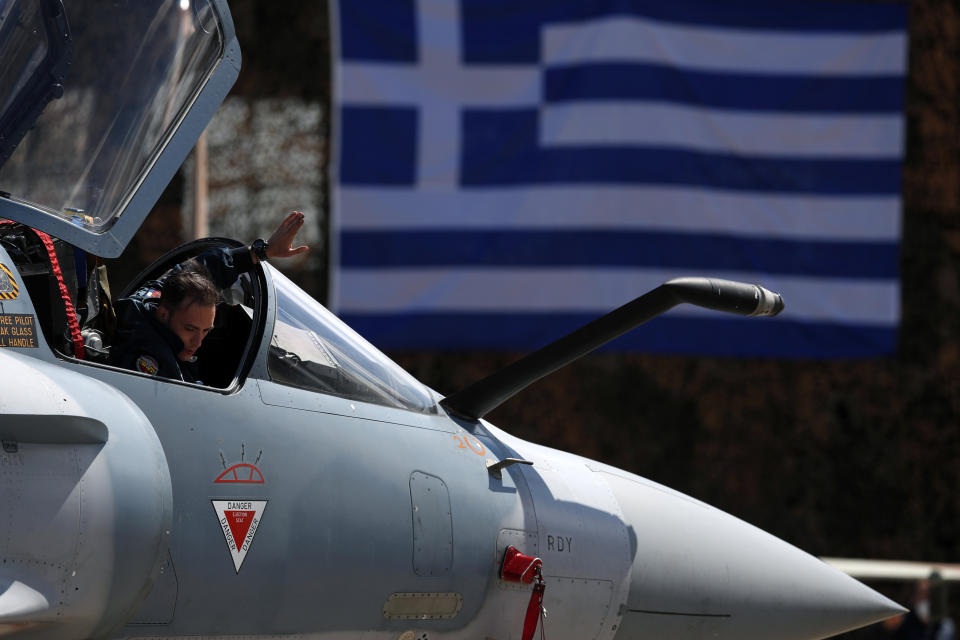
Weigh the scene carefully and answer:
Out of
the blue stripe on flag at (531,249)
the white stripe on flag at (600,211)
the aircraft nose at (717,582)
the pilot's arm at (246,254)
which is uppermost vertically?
the white stripe on flag at (600,211)

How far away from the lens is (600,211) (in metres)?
11.1

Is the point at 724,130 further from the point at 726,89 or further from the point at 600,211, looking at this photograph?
the point at 600,211

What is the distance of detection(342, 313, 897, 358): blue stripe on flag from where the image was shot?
11039 millimetres

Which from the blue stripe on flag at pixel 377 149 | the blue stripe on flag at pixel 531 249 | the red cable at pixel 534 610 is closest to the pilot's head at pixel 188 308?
the red cable at pixel 534 610

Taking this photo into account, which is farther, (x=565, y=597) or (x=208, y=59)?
(x=565, y=597)

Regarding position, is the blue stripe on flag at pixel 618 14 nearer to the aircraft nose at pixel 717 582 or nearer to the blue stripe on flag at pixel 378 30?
the blue stripe on flag at pixel 378 30

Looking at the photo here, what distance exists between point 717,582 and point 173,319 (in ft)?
7.36

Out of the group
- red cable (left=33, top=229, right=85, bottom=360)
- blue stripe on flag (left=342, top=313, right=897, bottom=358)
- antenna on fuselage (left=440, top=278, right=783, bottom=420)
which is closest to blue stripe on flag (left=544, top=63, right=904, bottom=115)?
blue stripe on flag (left=342, top=313, right=897, bottom=358)

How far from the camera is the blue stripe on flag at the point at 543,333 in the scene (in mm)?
11039

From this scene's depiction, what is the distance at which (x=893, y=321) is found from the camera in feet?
36.9

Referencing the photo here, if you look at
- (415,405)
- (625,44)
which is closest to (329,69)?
(625,44)

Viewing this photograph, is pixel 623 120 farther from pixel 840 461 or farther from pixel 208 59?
pixel 208 59

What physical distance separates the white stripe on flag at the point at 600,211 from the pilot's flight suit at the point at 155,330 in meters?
7.08

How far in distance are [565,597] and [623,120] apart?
24.6ft
